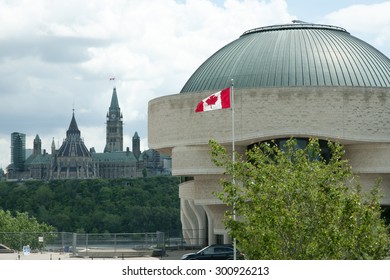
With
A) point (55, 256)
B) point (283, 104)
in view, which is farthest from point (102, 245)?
point (283, 104)

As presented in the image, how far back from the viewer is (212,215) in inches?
2781

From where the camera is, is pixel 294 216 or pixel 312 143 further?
pixel 312 143

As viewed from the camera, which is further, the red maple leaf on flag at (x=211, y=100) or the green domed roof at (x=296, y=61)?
the green domed roof at (x=296, y=61)

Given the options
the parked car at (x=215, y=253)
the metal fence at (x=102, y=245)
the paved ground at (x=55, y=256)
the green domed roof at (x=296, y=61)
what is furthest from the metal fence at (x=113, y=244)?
the parked car at (x=215, y=253)

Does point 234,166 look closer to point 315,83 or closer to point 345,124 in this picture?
point 345,124

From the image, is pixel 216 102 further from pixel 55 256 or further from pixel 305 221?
pixel 305 221

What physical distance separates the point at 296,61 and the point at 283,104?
9843 mm

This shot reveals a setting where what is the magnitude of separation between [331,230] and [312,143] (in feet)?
18.6

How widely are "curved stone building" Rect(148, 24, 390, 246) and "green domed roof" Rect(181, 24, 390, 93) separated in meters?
0.08

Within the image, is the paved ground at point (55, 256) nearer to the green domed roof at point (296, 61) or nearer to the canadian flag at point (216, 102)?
the green domed roof at point (296, 61)

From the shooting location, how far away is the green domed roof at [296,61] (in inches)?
2864

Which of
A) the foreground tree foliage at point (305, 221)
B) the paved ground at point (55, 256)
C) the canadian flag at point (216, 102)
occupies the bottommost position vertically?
the paved ground at point (55, 256)

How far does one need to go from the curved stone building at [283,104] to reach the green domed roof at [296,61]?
8 cm
